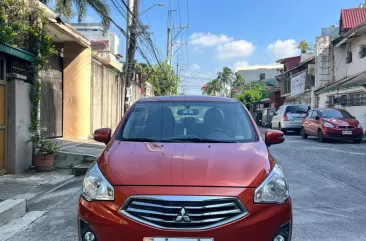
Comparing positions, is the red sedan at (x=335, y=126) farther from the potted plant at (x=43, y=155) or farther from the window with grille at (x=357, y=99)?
the potted plant at (x=43, y=155)

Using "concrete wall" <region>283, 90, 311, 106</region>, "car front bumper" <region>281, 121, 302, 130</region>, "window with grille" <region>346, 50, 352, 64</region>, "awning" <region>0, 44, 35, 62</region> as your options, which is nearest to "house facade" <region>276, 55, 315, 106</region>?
"concrete wall" <region>283, 90, 311, 106</region>

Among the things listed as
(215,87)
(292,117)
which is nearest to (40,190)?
(292,117)

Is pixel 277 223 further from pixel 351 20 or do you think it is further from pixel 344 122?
pixel 351 20

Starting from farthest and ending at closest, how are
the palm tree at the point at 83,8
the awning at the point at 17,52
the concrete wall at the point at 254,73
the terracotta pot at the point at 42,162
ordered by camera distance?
the concrete wall at the point at 254,73, the palm tree at the point at 83,8, the terracotta pot at the point at 42,162, the awning at the point at 17,52

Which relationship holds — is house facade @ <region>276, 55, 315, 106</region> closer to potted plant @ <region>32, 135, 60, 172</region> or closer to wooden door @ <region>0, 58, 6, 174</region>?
potted plant @ <region>32, 135, 60, 172</region>

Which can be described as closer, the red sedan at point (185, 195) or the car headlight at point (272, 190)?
the red sedan at point (185, 195)

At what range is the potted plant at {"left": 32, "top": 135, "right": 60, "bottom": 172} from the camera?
8.87 metres

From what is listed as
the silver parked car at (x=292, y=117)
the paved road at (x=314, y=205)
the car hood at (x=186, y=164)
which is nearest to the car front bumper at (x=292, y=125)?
the silver parked car at (x=292, y=117)

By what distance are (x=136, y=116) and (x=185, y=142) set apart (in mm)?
841

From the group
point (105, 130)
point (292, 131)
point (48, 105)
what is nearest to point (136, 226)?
point (105, 130)

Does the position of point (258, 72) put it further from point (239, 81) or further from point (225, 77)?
point (225, 77)

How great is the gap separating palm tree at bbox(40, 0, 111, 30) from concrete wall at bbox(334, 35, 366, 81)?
15904mm

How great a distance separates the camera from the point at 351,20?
25.8 meters

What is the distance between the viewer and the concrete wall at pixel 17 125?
8.30 meters
